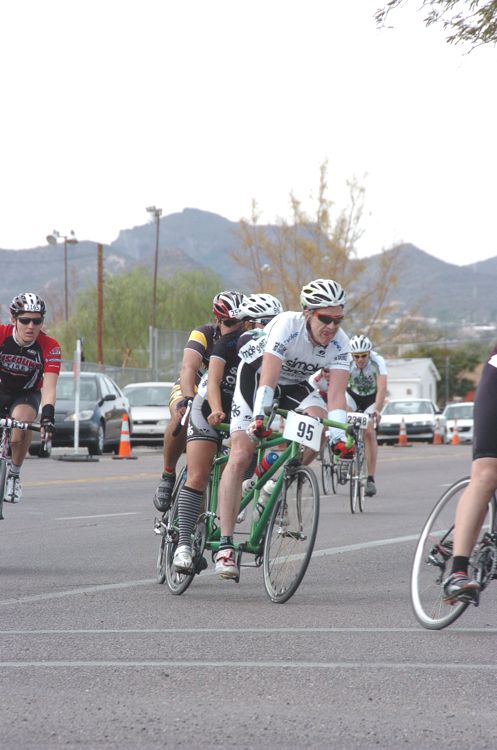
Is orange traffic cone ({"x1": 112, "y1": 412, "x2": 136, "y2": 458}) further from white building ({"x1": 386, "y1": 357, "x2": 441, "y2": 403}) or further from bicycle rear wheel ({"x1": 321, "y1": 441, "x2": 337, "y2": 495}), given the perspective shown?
white building ({"x1": 386, "y1": 357, "x2": 441, "y2": 403})

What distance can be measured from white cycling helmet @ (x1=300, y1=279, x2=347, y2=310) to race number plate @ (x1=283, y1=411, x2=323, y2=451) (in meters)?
0.63

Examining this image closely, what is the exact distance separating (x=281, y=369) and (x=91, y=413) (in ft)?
67.5

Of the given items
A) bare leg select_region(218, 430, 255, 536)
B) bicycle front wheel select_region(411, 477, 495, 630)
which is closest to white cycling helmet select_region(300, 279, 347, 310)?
bare leg select_region(218, 430, 255, 536)

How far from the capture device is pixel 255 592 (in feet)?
28.6

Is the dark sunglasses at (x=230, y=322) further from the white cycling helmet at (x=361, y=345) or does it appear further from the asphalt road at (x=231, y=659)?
the white cycling helmet at (x=361, y=345)

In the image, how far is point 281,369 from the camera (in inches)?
336

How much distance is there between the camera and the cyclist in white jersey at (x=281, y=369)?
822 centimetres

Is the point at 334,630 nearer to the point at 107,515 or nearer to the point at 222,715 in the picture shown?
the point at 222,715

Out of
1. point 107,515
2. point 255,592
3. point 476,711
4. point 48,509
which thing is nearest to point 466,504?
point 476,711

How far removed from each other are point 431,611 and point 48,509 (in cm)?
911

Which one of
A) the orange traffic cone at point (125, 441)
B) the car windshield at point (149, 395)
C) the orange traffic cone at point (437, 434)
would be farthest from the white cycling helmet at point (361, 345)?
the orange traffic cone at point (437, 434)

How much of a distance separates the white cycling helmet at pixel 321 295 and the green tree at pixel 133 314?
7192 cm

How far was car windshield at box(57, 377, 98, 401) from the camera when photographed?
96.5 feet

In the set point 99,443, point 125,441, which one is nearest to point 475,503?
point 125,441
